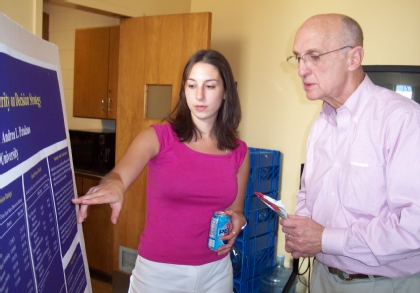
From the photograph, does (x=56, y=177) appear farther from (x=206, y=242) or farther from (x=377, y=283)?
(x=377, y=283)

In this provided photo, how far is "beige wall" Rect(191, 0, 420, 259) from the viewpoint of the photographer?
248cm

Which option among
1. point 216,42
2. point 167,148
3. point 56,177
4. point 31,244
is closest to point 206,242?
point 167,148

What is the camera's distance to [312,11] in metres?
2.82

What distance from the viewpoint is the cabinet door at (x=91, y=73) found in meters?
3.76

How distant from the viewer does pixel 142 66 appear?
10.4 ft

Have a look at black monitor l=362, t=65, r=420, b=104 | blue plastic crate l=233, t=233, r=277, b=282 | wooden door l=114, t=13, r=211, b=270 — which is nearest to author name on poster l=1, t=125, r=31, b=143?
black monitor l=362, t=65, r=420, b=104

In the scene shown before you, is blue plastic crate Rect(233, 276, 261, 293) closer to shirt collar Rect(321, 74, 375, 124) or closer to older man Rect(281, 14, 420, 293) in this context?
older man Rect(281, 14, 420, 293)

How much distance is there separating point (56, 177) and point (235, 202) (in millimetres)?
965

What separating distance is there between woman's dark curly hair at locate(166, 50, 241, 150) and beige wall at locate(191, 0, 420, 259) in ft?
4.04

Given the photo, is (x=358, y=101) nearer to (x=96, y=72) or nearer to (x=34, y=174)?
(x=34, y=174)

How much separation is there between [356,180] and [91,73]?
10.4ft

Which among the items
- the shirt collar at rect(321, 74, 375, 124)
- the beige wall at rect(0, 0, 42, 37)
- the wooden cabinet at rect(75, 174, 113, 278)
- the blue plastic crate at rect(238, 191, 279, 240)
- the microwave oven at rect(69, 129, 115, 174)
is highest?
the beige wall at rect(0, 0, 42, 37)

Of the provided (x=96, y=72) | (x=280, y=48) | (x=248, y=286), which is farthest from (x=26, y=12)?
(x=248, y=286)

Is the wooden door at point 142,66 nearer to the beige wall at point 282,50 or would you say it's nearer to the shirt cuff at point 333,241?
the beige wall at point 282,50
